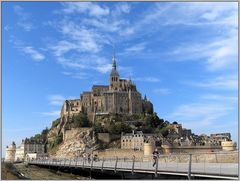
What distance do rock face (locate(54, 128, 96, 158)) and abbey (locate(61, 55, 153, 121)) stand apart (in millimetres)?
7964

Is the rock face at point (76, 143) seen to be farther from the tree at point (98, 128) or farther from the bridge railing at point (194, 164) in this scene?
the bridge railing at point (194, 164)

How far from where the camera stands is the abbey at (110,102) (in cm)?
7656

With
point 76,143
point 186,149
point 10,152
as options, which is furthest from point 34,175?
point 10,152

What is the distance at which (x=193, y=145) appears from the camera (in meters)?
64.4

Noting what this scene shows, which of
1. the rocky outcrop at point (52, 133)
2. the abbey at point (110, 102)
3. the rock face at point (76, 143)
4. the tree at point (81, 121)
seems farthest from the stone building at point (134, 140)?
the rocky outcrop at point (52, 133)

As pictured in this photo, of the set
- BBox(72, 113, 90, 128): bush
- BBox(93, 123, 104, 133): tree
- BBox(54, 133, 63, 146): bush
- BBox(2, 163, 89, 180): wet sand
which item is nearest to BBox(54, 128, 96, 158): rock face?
BBox(93, 123, 104, 133): tree

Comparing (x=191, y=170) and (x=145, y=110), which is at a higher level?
(x=145, y=110)

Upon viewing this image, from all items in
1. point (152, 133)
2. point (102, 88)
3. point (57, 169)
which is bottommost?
point (57, 169)

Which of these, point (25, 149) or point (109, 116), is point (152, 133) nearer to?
point (109, 116)

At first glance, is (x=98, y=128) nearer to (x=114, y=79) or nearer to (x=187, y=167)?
(x=114, y=79)

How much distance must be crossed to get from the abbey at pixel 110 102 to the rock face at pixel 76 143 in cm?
796

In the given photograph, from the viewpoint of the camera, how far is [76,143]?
67.7m

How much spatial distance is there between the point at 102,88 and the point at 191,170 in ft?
230

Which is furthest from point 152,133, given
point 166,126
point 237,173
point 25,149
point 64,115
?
point 237,173
